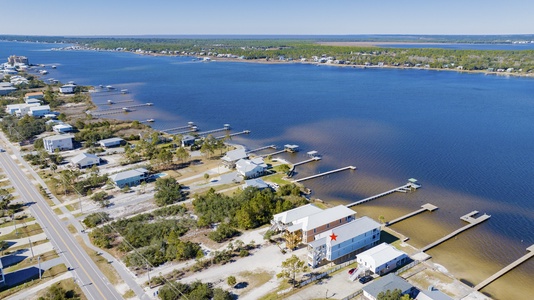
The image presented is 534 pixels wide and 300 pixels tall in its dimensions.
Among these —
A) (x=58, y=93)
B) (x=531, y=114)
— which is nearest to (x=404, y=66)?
(x=531, y=114)

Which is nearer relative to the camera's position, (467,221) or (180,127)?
(467,221)

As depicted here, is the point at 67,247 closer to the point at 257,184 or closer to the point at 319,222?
the point at 257,184

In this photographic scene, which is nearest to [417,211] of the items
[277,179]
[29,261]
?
[277,179]

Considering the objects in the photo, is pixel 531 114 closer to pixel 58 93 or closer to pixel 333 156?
pixel 333 156

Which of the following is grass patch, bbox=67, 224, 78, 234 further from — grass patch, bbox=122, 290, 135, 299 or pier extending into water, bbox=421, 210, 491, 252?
pier extending into water, bbox=421, 210, 491, 252

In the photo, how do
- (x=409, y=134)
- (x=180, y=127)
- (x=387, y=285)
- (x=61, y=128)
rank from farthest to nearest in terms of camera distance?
(x=180, y=127) → (x=409, y=134) → (x=61, y=128) → (x=387, y=285)
